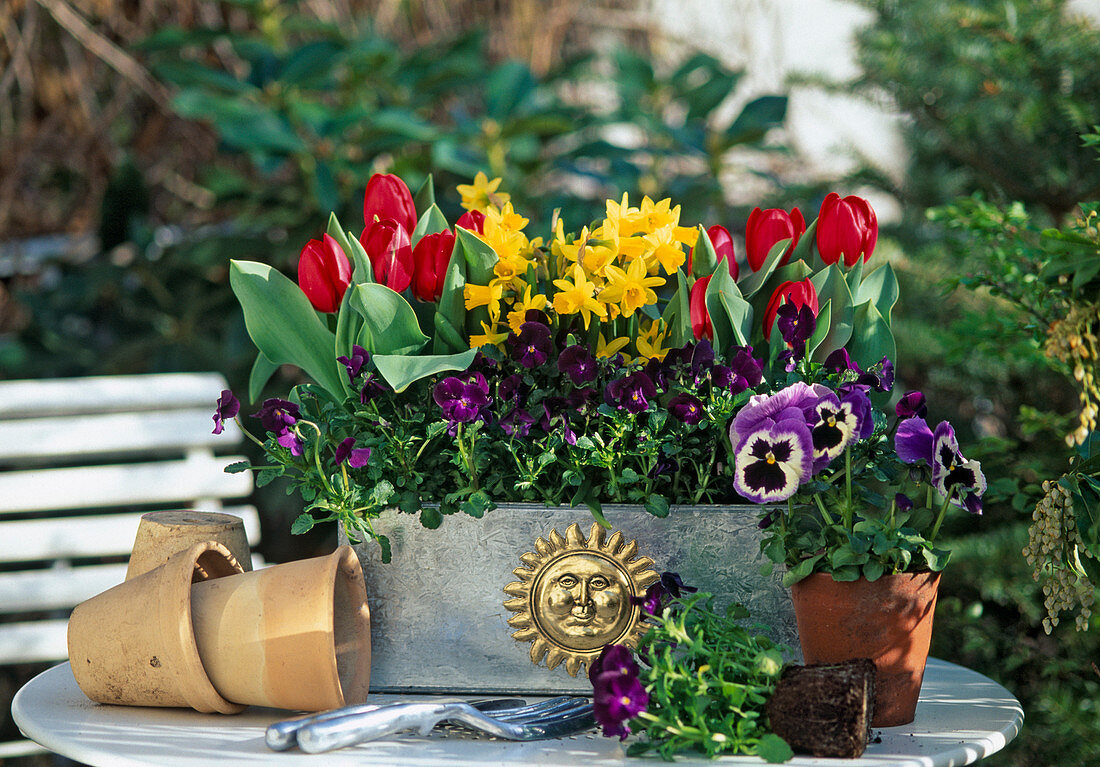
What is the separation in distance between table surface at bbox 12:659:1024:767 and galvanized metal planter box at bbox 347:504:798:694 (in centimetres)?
5

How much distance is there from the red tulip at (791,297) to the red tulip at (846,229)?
0.07 meters

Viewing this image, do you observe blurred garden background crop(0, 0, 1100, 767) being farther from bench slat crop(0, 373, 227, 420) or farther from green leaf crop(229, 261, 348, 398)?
green leaf crop(229, 261, 348, 398)

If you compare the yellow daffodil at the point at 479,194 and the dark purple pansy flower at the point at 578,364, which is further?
the yellow daffodil at the point at 479,194

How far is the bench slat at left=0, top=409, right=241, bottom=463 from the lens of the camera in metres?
1.62

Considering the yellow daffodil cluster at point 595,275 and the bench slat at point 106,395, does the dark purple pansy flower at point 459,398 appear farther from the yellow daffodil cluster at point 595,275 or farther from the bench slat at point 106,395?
the bench slat at point 106,395

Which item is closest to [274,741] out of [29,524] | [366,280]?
[366,280]

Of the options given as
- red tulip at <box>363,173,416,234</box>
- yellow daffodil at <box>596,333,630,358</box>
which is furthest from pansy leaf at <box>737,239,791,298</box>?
red tulip at <box>363,173,416,234</box>

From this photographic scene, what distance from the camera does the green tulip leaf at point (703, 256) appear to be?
877 millimetres

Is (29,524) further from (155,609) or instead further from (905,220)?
(905,220)

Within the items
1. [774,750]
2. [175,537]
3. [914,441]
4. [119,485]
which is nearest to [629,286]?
[914,441]

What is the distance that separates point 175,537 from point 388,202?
0.38 m

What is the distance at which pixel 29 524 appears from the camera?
1601 mm

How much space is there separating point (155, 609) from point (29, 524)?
1.00 metres

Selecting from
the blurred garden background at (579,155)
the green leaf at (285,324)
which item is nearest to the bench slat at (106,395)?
the blurred garden background at (579,155)
